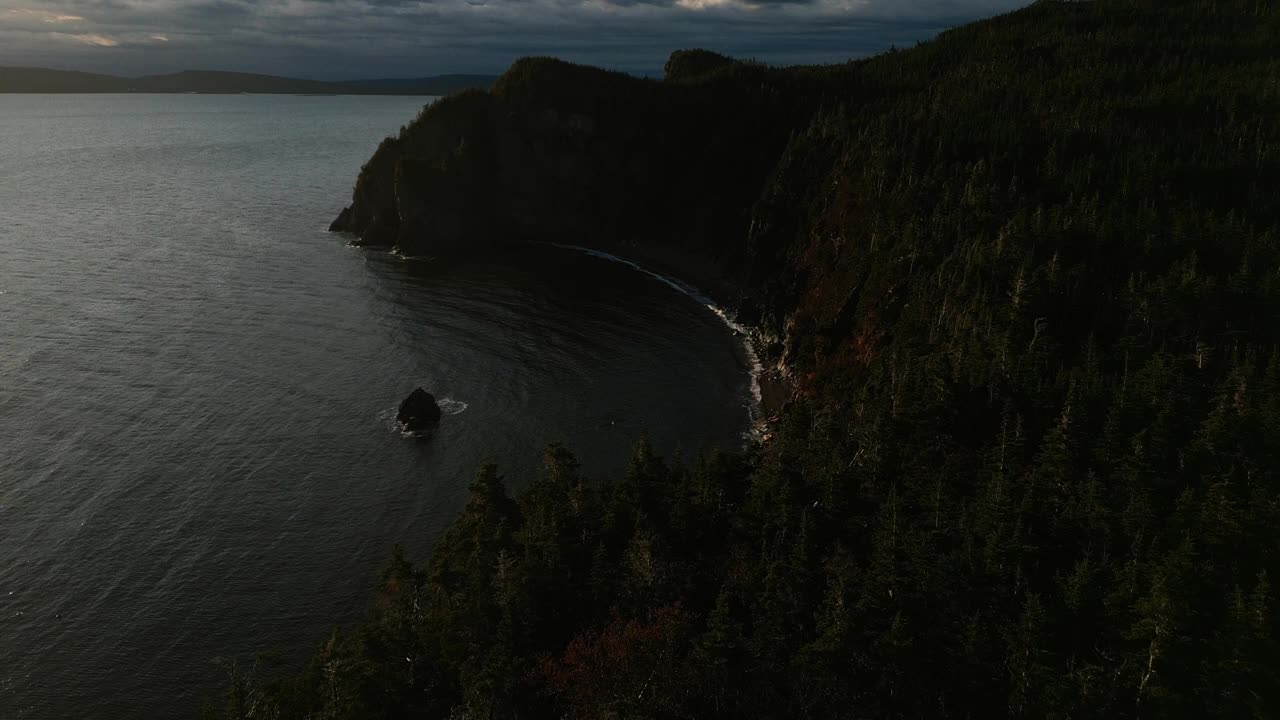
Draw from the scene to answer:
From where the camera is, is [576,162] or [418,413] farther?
[576,162]

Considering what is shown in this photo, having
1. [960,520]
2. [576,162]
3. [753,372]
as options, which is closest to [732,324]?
[753,372]

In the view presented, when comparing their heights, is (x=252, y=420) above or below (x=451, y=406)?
above

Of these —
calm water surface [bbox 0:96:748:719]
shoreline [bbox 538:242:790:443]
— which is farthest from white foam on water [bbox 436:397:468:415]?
shoreline [bbox 538:242:790:443]

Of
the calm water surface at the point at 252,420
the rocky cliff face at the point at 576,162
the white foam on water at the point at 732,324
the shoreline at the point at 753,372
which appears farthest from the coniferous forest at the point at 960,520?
the rocky cliff face at the point at 576,162

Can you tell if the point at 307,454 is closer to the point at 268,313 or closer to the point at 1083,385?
the point at 268,313

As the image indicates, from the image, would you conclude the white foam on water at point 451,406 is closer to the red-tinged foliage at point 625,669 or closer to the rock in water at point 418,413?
the rock in water at point 418,413

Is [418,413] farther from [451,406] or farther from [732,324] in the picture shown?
[732,324]

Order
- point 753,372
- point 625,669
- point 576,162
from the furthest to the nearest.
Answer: point 576,162
point 753,372
point 625,669
